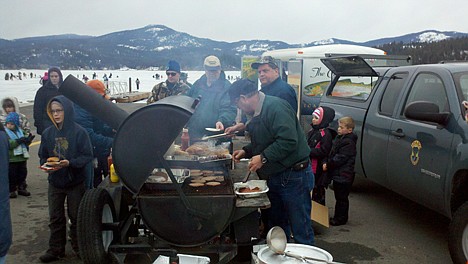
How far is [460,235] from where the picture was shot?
4.38 metres

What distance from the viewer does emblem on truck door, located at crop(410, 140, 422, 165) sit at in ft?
16.9

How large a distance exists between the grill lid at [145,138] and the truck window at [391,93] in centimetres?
346

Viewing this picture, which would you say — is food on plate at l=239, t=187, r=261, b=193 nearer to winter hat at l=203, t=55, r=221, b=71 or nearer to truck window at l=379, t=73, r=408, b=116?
truck window at l=379, t=73, r=408, b=116

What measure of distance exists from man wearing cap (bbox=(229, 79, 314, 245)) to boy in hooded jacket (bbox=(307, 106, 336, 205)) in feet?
4.73

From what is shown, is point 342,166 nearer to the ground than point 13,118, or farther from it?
nearer to the ground

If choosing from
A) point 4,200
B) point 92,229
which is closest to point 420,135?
point 92,229

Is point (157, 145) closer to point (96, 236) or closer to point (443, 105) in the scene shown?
point (96, 236)

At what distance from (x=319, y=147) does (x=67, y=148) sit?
125 inches

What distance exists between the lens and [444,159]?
4699 mm

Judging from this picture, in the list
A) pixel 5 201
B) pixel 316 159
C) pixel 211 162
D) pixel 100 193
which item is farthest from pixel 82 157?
pixel 316 159

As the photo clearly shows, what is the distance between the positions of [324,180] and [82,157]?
10.3 ft

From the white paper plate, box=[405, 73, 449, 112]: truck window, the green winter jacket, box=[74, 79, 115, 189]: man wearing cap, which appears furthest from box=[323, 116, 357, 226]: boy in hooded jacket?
the white paper plate

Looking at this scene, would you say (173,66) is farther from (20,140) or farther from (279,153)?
(279,153)

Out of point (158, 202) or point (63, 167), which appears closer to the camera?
point (158, 202)
